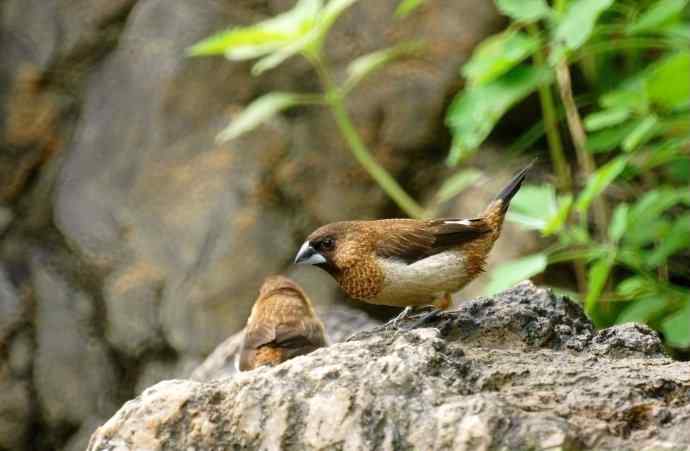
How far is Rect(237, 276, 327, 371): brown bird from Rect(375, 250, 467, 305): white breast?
5.14 feet

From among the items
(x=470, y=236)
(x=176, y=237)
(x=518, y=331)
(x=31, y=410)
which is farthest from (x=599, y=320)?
(x=31, y=410)

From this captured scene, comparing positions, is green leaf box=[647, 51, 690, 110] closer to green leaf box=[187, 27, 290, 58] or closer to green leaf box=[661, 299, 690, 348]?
green leaf box=[661, 299, 690, 348]

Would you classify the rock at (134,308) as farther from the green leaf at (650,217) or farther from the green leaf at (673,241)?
the green leaf at (673,241)

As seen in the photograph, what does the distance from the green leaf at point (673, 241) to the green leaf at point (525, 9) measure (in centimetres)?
126

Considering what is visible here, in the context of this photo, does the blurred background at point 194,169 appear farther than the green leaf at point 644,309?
Yes

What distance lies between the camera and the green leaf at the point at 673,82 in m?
4.93

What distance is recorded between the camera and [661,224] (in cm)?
585

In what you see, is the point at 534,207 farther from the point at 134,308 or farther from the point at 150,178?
the point at 134,308

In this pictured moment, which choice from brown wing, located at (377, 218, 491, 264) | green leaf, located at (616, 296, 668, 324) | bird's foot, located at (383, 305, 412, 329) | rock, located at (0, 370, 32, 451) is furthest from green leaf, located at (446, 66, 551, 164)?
rock, located at (0, 370, 32, 451)

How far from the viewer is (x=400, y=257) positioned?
4.25m

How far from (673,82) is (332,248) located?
175 centimetres

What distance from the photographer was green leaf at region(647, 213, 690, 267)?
5672 millimetres

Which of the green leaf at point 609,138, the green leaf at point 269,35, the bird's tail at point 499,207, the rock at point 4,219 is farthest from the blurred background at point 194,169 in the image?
the bird's tail at point 499,207

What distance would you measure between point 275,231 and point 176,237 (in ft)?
2.12
